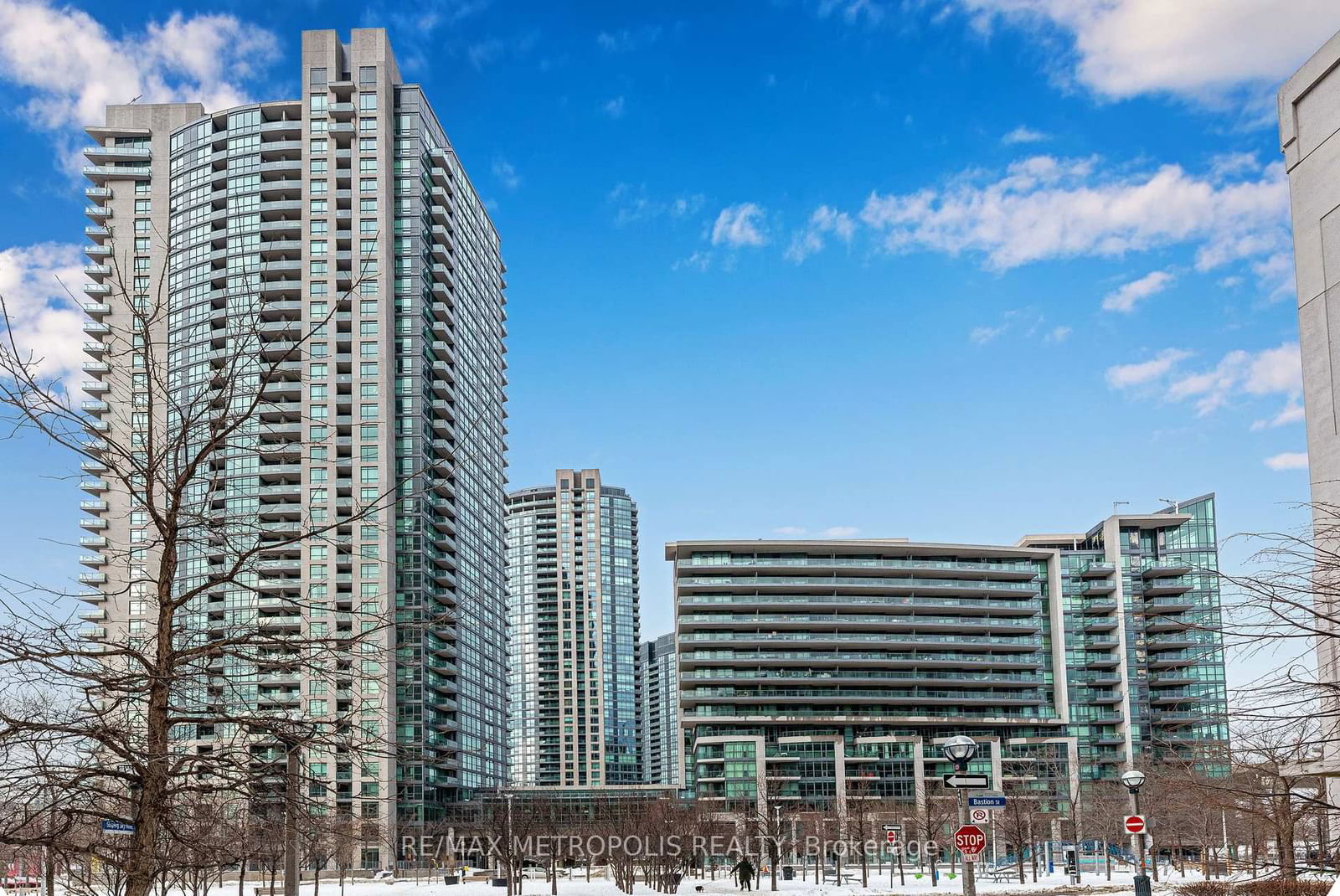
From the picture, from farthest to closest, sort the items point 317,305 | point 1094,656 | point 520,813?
point 1094,656
point 317,305
point 520,813

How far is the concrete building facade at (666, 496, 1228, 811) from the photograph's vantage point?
457 feet

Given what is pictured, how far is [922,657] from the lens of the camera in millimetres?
146625

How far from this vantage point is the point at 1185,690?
147m

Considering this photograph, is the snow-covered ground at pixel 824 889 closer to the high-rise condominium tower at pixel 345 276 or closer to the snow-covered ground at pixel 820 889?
the snow-covered ground at pixel 820 889

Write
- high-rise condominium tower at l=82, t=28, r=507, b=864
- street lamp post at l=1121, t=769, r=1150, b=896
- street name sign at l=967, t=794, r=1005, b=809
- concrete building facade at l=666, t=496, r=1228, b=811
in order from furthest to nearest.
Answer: concrete building facade at l=666, t=496, r=1228, b=811 < high-rise condominium tower at l=82, t=28, r=507, b=864 < street lamp post at l=1121, t=769, r=1150, b=896 < street name sign at l=967, t=794, r=1005, b=809

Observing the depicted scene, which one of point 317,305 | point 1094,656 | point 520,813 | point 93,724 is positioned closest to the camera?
point 93,724

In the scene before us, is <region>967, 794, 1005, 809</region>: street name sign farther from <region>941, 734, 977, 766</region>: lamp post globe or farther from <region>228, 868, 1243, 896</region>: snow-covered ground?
<region>228, 868, 1243, 896</region>: snow-covered ground

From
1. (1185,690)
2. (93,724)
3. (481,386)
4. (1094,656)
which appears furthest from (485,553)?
(93,724)

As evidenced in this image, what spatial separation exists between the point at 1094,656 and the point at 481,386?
273 ft

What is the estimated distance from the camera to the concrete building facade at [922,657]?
139375mm

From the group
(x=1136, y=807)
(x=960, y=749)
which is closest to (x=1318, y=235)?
(x=960, y=749)

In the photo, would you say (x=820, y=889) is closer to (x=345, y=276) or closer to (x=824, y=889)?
(x=824, y=889)

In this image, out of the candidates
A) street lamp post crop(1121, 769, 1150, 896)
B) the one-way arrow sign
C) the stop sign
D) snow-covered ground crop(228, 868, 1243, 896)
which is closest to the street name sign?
the one-way arrow sign

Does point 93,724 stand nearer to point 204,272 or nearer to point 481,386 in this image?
point 204,272
